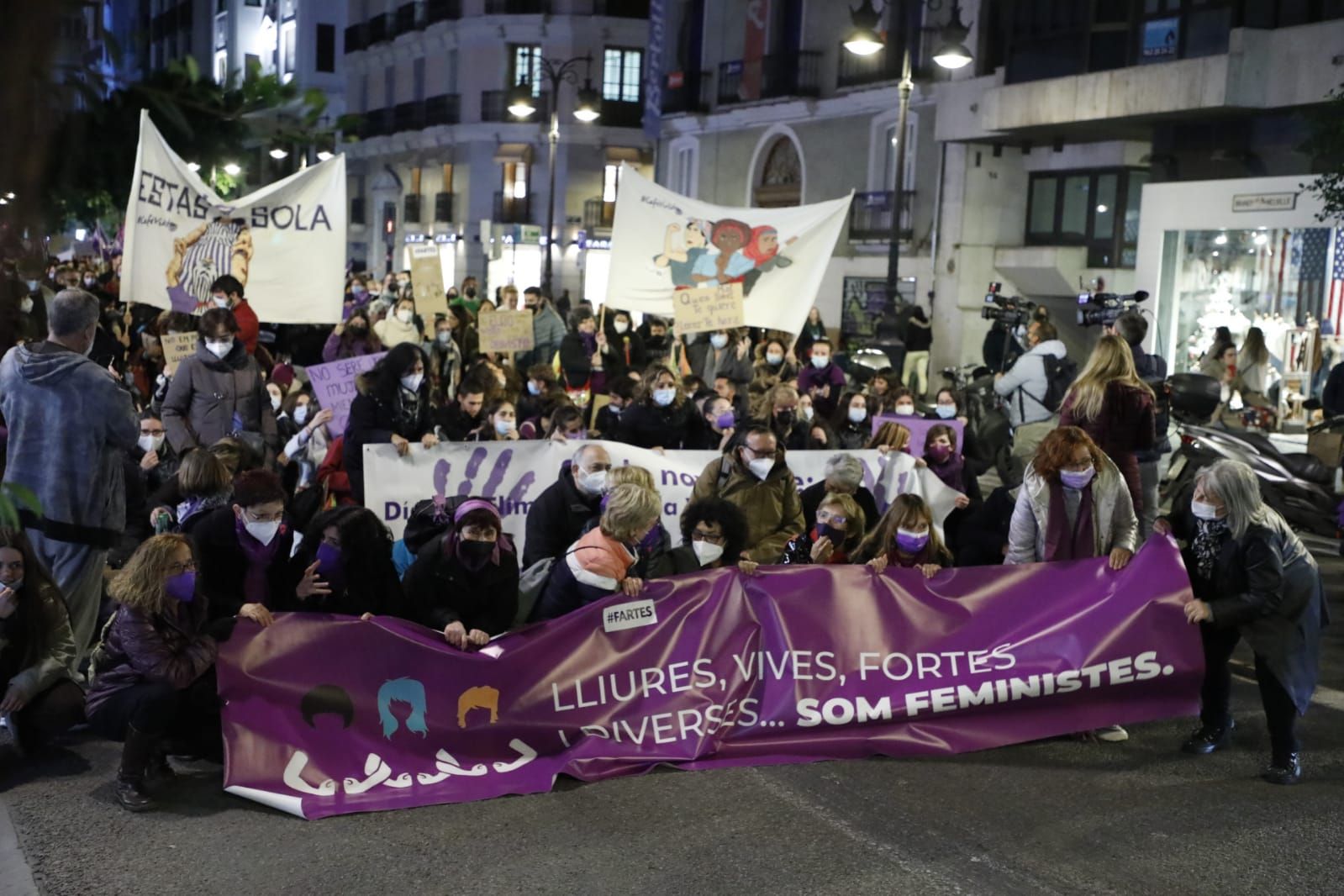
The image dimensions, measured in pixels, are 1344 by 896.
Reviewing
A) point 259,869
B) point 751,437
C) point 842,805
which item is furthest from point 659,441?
point 259,869

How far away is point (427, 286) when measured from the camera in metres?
18.1

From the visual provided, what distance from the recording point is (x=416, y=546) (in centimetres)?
765

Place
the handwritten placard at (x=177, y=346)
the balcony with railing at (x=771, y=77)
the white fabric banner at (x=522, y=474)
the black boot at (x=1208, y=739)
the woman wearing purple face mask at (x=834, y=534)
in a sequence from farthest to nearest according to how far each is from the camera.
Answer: the balcony with railing at (x=771, y=77)
the handwritten placard at (x=177, y=346)
the white fabric banner at (x=522, y=474)
the woman wearing purple face mask at (x=834, y=534)
the black boot at (x=1208, y=739)

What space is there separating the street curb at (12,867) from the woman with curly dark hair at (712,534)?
3.32 m

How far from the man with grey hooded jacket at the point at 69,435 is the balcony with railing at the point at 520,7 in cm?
4581

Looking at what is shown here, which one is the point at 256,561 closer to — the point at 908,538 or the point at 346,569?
the point at 346,569

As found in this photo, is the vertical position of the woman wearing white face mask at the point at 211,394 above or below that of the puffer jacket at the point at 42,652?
above

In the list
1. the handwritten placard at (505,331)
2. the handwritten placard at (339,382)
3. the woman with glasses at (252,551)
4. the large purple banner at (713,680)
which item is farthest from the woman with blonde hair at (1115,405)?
the handwritten placard at (505,331)

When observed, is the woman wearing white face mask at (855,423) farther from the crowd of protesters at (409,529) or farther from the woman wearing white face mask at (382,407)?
the woman wearing white face mask at (382,407)

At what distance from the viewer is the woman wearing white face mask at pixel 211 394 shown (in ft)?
29.9

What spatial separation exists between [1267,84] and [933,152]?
31.2ft

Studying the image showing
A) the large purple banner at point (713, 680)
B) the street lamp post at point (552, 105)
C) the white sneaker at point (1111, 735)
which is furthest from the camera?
the street lamp post at point (552, 105)

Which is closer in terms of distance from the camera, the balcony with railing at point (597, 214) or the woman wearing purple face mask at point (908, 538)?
the woman wearing purple face mask at point (908, 538)

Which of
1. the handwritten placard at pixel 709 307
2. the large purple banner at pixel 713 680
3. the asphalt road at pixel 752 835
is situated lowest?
the asphalt road at pixel 752 835
